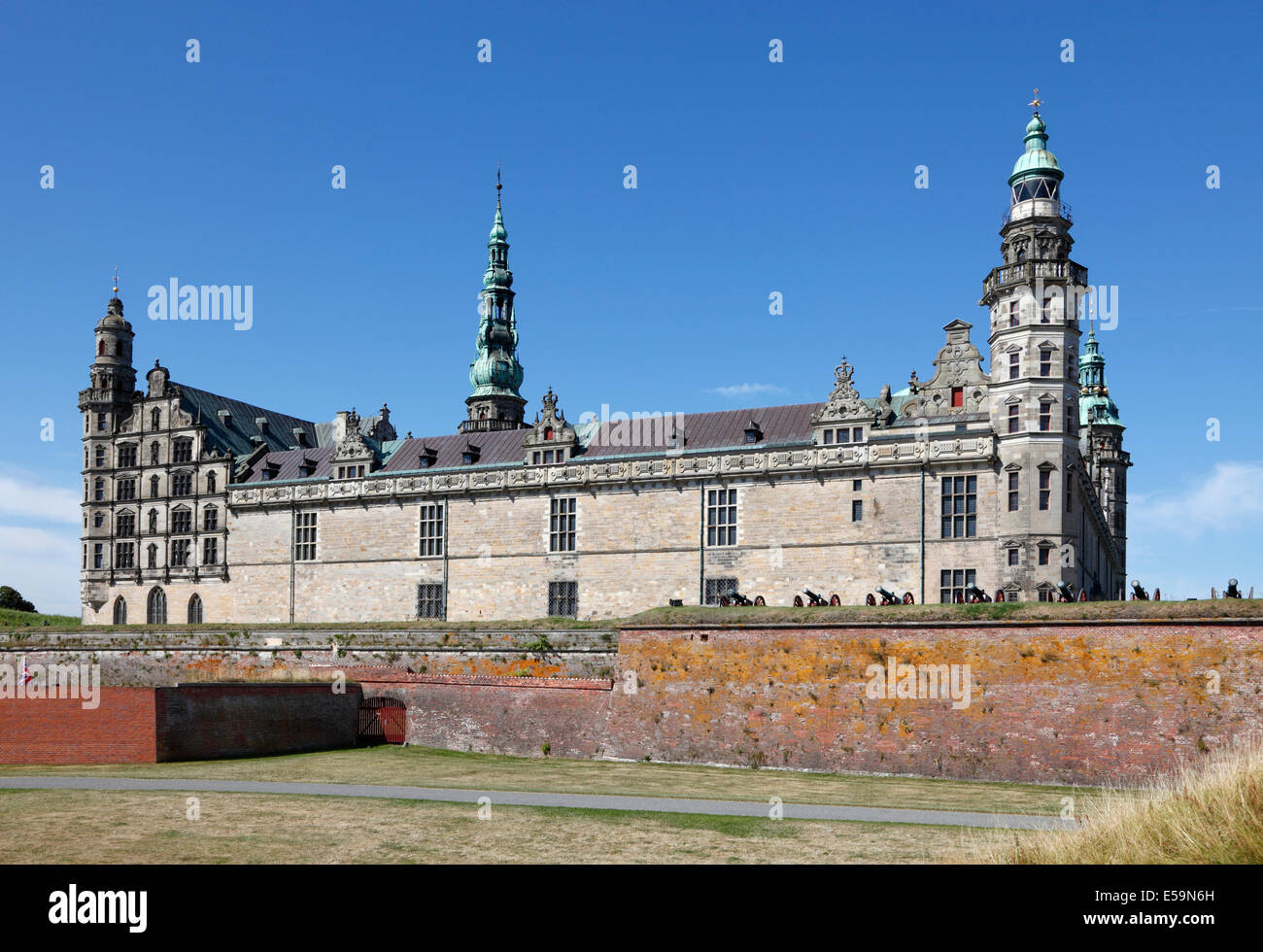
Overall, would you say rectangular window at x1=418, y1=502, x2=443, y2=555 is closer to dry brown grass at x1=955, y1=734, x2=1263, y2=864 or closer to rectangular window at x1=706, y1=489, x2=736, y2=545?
rectangular window at x1=706, y1=489, x2=736, y2=545

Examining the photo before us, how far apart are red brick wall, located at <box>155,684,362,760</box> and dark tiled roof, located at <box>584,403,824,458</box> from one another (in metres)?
20.7

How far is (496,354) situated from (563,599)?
3660 centimetres

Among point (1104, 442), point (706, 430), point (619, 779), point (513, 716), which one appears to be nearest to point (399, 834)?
point (619, 779)

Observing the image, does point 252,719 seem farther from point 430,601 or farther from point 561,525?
point 430,601

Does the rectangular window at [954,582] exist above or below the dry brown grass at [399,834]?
above

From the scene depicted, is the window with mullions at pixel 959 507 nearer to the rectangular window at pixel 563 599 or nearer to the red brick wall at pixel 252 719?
the rectangular window at pixel 563 599

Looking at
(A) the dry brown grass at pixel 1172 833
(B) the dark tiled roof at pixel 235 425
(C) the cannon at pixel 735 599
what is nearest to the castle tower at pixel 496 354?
(B) the dark tiled roof at pixel 235 425

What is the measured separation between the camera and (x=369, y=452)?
57.7 metres

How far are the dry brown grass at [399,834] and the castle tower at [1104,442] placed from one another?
69374 mm

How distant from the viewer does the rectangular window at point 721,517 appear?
48.2 metres

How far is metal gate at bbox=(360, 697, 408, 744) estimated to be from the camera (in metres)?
35.9

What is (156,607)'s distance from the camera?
204ft
